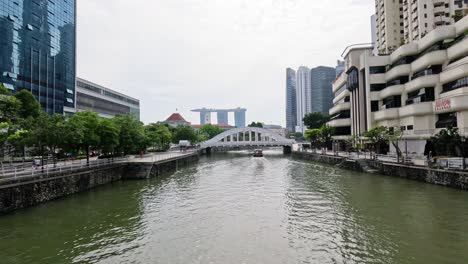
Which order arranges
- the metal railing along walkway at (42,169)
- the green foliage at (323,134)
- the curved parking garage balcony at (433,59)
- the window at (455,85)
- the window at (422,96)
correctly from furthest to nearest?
the green foliage at (323,134) < the window at (422,96) < the curved parking garage balcony at (433,59) < the window at (455,85) < the metal railing along walkway at (42,169)

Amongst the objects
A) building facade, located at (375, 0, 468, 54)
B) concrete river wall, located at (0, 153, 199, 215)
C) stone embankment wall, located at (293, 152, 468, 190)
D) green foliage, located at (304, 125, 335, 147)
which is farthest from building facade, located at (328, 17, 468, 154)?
concrete river wall, located at (0, 153, 199, 215)

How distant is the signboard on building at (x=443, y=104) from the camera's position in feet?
111

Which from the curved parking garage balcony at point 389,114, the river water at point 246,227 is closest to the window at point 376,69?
the curved parking garage balcony at point 389,114

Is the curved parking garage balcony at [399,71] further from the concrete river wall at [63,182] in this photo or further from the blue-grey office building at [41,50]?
the blue-grey office building at [41,50]

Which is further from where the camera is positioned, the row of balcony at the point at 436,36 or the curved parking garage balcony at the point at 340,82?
the curved parking garage balcony at the point at 340,82

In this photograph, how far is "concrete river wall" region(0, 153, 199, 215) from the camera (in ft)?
64.2

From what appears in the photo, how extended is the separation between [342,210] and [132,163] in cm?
2672

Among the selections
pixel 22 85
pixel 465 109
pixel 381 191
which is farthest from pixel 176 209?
pixel 22 85

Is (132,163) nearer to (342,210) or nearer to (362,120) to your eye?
(342,210)

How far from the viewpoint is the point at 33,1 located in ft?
221

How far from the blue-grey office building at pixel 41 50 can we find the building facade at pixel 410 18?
244ft

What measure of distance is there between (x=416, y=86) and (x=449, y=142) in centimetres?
1454

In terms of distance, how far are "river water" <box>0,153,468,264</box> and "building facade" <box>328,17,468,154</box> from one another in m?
14.8

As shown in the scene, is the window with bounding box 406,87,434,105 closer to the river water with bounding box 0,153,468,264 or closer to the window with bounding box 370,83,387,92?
the window with bounding box 370,83,387,92
